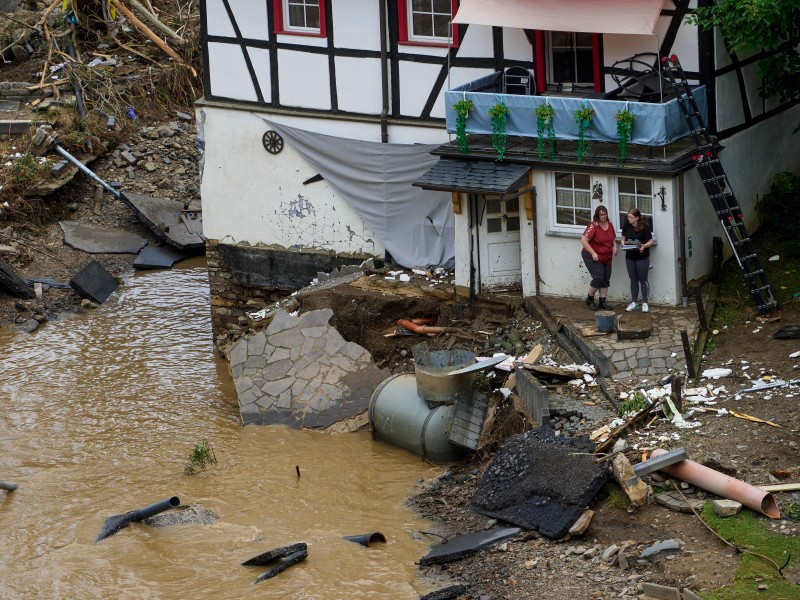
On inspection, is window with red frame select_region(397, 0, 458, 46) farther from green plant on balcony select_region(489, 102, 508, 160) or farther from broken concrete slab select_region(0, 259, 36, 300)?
broken concrete slab select_region(0, 259, 36, 300)

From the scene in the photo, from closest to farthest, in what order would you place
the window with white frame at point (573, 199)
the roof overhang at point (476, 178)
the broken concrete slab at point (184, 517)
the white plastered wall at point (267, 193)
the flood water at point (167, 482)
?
1. the flood water at point (167, 482)
2. the broken concrete slab at point (184, 517)
3. the roof overhang at point (476, 178)
4. the window with white frame at point (573, 199)
5. the white plastered wall at point (267, 193)

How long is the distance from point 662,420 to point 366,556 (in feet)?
11.7

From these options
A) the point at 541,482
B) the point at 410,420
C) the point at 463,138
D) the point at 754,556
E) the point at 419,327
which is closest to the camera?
the point at 754,556

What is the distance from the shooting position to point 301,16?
64.2 feet

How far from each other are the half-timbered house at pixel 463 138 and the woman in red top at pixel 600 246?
390mm

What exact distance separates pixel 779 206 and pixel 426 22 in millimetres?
5883

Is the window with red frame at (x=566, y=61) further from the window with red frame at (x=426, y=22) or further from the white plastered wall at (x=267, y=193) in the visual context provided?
the white plastered wall at (x=267, y=193)

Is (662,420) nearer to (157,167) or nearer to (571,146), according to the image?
(571,146)

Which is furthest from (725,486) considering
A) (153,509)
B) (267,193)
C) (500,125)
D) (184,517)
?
(267,193)

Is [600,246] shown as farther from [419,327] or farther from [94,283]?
[94,283]

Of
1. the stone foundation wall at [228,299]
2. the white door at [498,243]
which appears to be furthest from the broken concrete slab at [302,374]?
the stone foundation wall at [228,299]

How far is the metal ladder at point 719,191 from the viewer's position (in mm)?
16109

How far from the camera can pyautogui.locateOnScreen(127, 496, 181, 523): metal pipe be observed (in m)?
13.8

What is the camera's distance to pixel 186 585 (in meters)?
12.9
